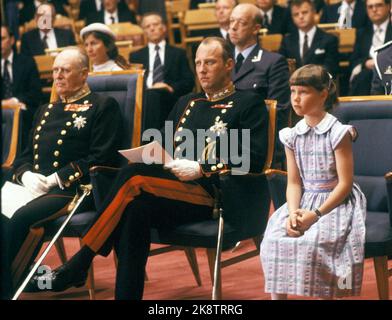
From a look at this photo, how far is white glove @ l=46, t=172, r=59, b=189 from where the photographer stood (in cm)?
392

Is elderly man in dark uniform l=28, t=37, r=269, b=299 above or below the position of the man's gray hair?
below

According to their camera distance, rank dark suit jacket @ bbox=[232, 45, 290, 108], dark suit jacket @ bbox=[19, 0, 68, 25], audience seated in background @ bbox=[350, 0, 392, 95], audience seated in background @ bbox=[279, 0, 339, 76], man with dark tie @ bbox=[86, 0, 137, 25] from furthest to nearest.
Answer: dark suit jacket @ bbox=[19, 0, 68, 25] → man with dark tie @ bbox=[86, 0, 137, 25] → audience seated in background @ bbox=[279, 0, 339, 76] → audience seated in background @ bbox=[350, 0, 392, 95] → dark suit jacket @ bbox=[232, 45, 290, 108]

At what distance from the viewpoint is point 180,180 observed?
3564 mm

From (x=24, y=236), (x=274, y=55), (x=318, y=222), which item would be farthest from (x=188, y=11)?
(x=318, y=222)

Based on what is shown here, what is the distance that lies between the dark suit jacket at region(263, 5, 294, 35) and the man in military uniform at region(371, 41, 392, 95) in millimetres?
2888

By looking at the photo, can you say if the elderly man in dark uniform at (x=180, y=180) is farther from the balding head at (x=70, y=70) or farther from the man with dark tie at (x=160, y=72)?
the man with dark tie at (x=160, y=72)

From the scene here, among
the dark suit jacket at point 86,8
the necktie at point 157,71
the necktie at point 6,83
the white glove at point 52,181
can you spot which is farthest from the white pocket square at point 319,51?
the white glove at point 52,181

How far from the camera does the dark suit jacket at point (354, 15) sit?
21.6ft

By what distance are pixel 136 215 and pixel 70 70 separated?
0.94 metres

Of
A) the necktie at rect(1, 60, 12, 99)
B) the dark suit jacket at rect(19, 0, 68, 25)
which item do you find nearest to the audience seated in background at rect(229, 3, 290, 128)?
the necktie at rect(1, 60, 12, 99)

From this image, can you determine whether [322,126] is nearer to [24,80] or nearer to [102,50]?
[102,50]

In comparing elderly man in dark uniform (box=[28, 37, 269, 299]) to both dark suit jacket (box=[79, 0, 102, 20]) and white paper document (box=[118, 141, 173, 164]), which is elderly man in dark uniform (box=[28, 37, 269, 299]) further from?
dark suit jacket (box=[79, 0, 102, 20])

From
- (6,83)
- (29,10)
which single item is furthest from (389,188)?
(29,10)

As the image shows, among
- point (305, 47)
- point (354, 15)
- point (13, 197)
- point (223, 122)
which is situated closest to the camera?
point (223, 122)
